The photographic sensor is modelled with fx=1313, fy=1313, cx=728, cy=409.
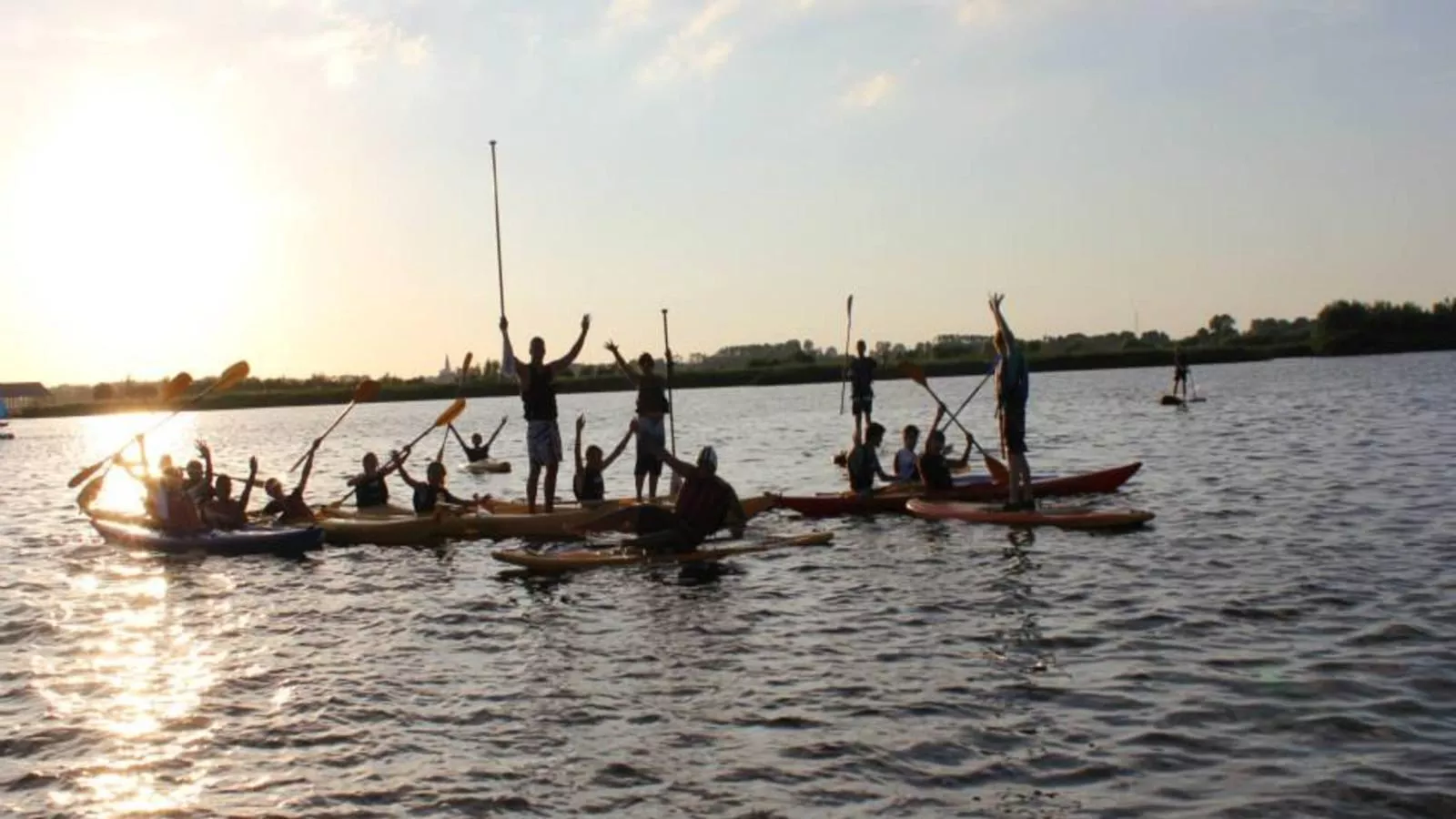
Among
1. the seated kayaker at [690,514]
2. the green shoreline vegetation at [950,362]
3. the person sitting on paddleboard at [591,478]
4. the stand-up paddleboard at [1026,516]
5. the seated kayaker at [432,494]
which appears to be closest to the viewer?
the seated kayaker at [690,514]

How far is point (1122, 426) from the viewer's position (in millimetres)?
42656

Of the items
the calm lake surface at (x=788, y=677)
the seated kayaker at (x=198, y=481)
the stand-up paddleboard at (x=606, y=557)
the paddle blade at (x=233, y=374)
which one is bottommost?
the calm lake surface at (x=788, y=677)

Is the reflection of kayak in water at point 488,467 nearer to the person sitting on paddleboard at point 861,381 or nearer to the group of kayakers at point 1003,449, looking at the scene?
the person sitting on paddleboard at point 861,381

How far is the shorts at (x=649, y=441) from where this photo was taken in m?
18.5

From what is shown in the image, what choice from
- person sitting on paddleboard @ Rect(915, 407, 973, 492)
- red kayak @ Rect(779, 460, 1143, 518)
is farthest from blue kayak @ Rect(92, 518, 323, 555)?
person sitting on paddleboard @ Rect(915, 407, 973, 492)

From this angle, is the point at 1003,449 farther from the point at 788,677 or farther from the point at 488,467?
the point at 488,467

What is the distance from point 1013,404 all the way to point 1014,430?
17.4 inches

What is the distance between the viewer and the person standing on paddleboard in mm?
17484

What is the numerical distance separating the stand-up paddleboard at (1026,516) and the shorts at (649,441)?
3936 mm

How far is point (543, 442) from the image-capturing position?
1850 centimetres

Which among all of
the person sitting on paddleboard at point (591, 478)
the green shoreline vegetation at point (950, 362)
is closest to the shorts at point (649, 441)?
the person sitting on paddleboard at point (591, 478)

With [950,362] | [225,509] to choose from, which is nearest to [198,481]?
[225,509]

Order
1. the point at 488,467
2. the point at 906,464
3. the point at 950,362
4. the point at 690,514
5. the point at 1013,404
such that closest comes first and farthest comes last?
1. the point at 690,514
2. the point at 1013,404
3. the point at 906,464
4. the point at 488,467
5. the point at 950,362

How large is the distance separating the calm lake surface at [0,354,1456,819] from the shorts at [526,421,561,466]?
153cm
